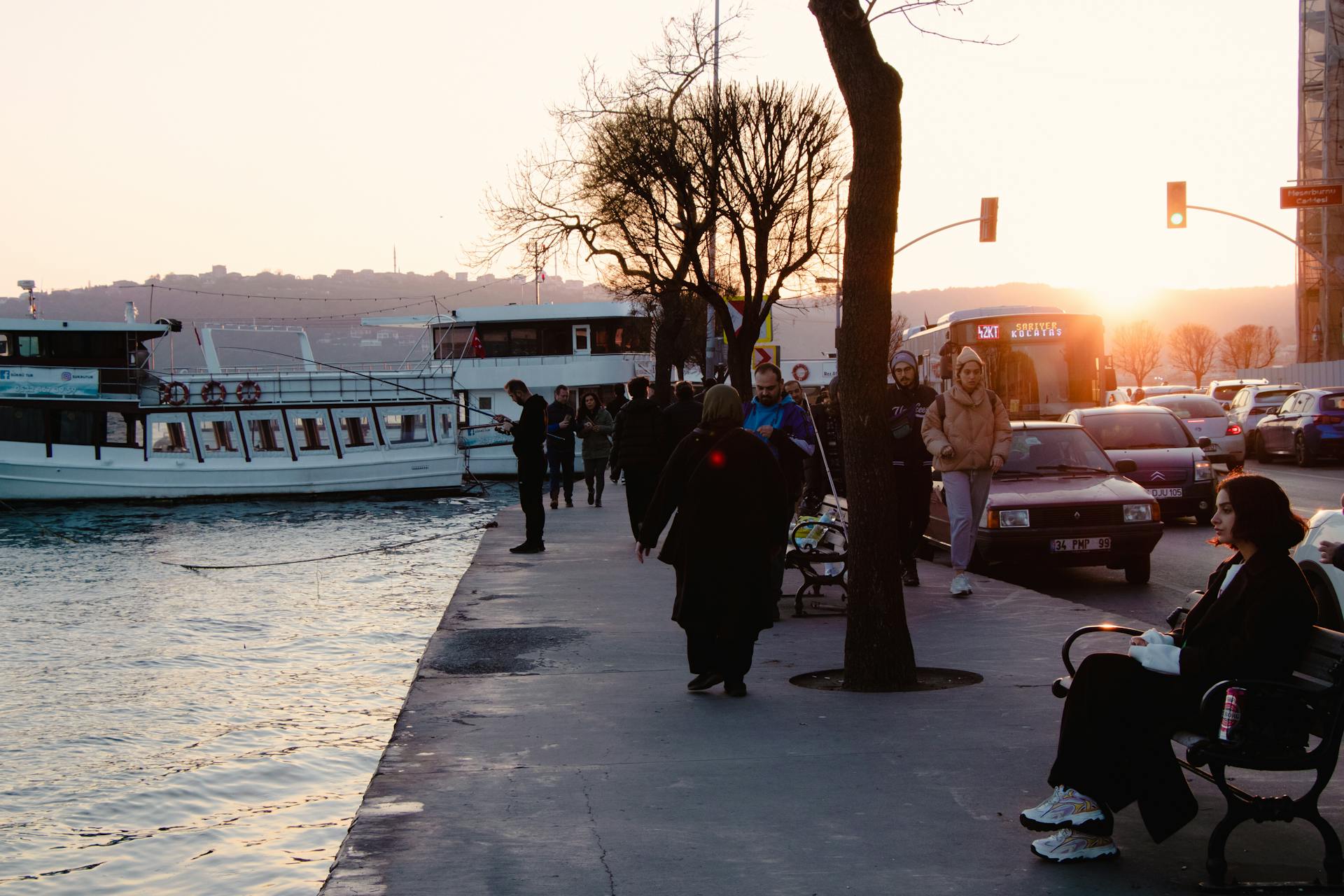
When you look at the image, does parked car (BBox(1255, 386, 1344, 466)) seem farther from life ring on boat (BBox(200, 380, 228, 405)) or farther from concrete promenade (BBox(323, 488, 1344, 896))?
life ring on boat (BBox(200, 380, 228, 405))

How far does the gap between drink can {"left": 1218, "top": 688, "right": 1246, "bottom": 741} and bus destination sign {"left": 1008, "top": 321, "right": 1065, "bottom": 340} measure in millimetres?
25210

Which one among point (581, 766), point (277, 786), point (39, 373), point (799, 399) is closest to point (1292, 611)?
point (581, 766)

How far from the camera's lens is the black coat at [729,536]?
7.38 meters

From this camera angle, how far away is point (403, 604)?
46.7ft

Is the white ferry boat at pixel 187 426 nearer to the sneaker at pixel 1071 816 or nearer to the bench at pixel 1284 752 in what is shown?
the sneaker at pixel 1071 816

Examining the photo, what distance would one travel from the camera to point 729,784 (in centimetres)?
557

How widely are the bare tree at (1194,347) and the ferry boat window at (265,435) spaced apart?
463 ft

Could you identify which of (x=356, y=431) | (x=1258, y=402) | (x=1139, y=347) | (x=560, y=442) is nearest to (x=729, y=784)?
(x=560, y=442)

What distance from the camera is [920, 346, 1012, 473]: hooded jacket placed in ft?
35.9

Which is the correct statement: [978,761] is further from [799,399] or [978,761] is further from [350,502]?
[350,502]

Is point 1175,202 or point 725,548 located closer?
point 725,548

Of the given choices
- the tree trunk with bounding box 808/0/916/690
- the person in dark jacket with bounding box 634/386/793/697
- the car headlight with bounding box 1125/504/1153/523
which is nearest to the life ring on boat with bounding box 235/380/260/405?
the car headlight with bounding box 1125/504/1153/523

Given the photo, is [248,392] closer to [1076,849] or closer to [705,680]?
[705,680]

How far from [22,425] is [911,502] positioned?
101 ft
